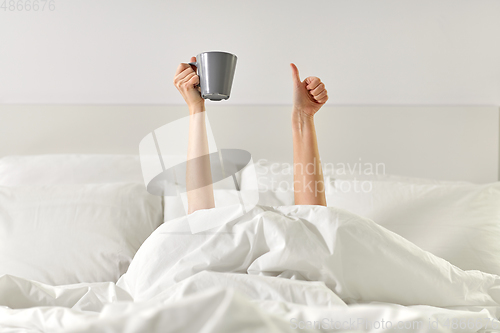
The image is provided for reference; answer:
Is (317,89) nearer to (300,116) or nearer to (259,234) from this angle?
(300,116)

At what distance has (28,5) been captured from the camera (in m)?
1.81

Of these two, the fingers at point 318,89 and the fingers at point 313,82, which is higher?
the fingers at point 313,82

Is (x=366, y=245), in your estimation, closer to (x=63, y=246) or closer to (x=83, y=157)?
(x=63, y=246)

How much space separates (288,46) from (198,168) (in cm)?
83

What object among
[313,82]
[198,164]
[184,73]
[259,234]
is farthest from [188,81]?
[259,234]

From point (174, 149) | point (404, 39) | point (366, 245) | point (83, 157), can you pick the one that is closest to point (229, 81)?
point (366, 245)

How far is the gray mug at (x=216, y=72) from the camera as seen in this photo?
1.09 metres

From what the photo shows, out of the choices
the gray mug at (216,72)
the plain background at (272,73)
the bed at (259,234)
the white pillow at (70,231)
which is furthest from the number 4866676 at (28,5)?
the gray mug at (216,72)

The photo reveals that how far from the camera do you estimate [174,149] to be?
1706mm

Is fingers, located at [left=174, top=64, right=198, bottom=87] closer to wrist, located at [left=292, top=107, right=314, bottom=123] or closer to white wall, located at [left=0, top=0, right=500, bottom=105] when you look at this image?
wrist, located at [left=292, top=107, right=314, bottom=123]

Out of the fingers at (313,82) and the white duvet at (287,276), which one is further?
the fingers at (313,82)

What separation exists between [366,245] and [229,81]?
558mm

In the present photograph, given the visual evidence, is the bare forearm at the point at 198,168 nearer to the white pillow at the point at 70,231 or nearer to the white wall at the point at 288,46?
the white pillow at the point at 70,231

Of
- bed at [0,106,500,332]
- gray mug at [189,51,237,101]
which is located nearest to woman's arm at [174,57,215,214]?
bed at [0,106,500,332]
